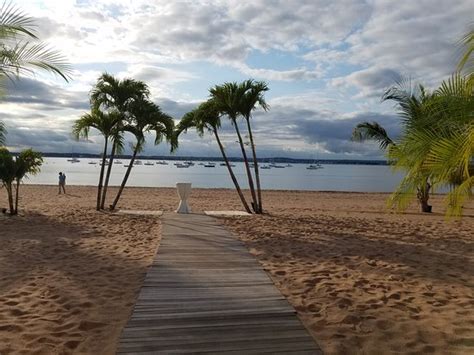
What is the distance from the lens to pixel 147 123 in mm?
14078

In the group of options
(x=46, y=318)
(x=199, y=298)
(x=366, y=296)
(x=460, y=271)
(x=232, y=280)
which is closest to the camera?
(x=46, y=318)

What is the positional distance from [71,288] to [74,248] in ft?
8.69

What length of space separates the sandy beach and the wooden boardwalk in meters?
0.18

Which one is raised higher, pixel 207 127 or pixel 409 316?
pixel 207 127

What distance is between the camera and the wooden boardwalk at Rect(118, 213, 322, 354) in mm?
3508

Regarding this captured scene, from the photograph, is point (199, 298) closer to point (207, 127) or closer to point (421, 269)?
point (421, 269)

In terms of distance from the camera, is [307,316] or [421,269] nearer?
[307,316]

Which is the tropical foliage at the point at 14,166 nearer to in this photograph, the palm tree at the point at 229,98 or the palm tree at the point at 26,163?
the palm tree at the point at 26,163


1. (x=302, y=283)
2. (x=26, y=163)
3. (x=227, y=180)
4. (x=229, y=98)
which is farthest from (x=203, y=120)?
(x=227, y=180)

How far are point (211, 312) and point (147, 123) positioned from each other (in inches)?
422

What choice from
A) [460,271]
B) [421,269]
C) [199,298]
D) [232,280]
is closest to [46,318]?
[199,298]

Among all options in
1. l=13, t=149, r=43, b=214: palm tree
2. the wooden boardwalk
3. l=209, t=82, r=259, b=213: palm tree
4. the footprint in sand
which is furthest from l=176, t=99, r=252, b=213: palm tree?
the footprint in sand

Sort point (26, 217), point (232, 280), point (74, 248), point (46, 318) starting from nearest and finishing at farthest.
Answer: point (46, 318) < point (232, 280) < point (74, 248) < point (26, 217)

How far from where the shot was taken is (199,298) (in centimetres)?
463
